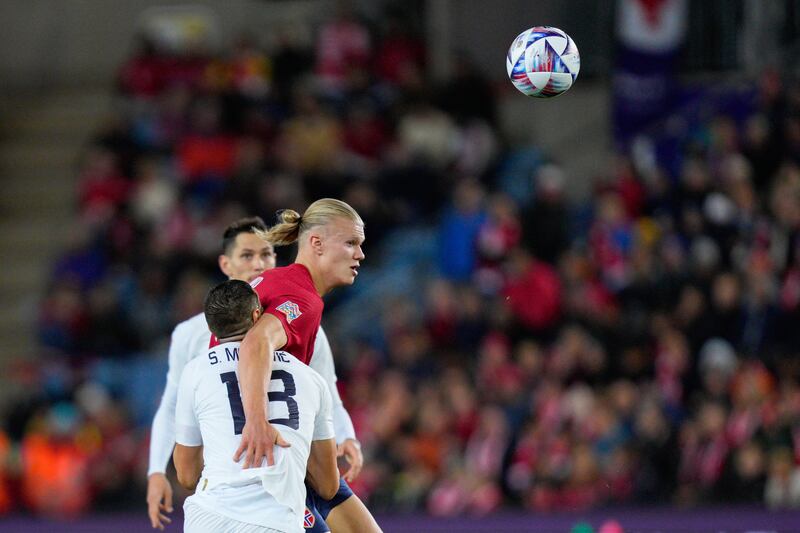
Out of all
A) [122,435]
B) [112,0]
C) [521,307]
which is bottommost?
[122,435]

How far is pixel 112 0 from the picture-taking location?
1892 centimetres

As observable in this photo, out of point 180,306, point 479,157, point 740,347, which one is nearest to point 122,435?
point 180,306

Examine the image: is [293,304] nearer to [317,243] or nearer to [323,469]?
[317,243]

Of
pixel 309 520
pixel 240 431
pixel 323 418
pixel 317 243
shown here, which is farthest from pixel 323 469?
pixel 317 243

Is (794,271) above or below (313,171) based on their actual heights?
below

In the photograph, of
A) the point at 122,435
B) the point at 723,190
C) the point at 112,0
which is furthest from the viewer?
the point at 112,0

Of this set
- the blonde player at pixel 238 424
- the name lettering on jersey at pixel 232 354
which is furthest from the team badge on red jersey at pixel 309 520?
the name lettering on jersey at pixel 232 354

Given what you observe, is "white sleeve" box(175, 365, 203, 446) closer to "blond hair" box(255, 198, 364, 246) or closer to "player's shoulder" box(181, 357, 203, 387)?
"player's shoulder" box(181, 357, 203, 387)

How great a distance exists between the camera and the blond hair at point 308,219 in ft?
19.2

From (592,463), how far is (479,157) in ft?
15.3

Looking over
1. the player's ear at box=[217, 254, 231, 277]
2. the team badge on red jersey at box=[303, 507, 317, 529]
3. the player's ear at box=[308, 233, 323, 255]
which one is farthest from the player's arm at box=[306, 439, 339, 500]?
the player's ear at box=[217, 254, 231, 277]

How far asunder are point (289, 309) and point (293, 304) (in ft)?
0.12

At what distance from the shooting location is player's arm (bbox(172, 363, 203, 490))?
215 inches

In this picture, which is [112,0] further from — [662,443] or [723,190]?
[662,443]
